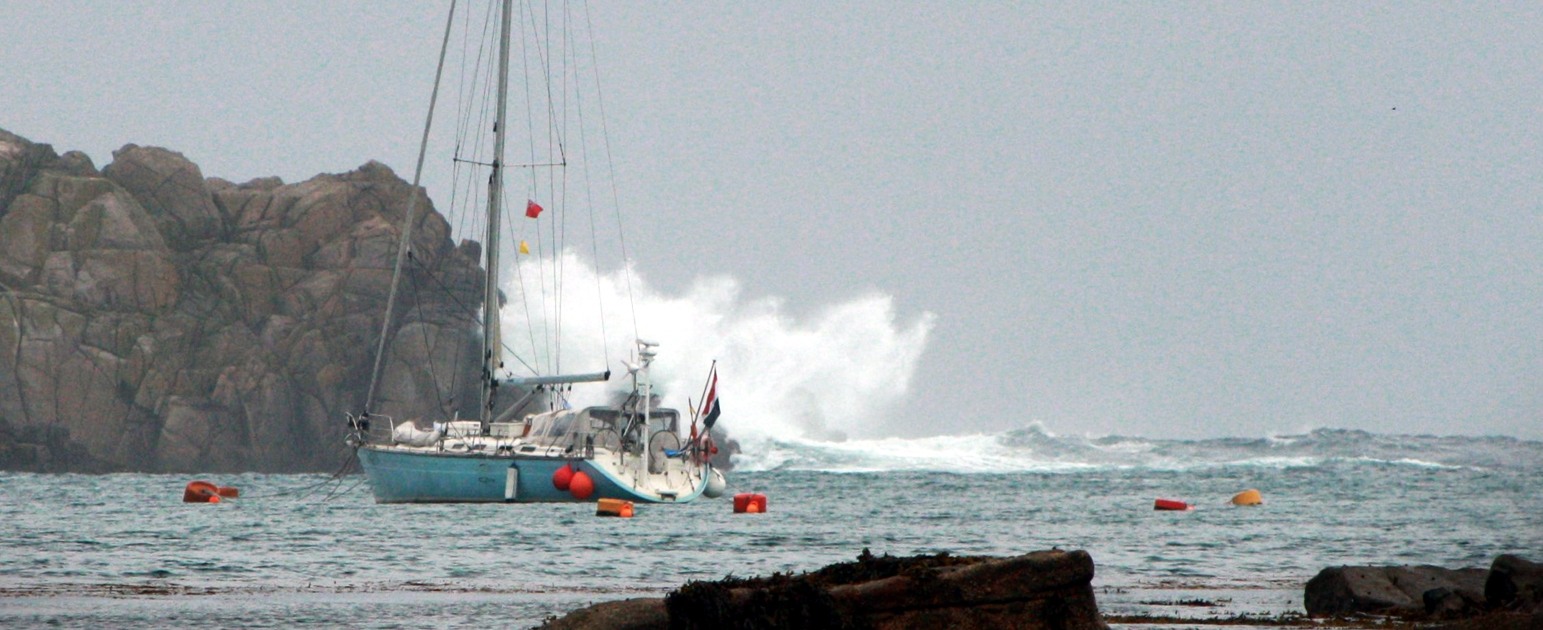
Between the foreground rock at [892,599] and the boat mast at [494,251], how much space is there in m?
43.5

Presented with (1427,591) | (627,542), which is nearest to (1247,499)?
(627,542)

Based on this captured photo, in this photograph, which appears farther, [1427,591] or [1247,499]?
[1247,499]

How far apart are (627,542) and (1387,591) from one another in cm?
1797

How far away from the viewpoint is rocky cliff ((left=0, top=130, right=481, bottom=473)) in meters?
107

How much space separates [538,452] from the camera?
2005 inches

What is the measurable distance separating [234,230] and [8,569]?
102m

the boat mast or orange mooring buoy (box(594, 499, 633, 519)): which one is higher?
the boat mast

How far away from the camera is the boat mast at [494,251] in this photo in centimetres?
5694

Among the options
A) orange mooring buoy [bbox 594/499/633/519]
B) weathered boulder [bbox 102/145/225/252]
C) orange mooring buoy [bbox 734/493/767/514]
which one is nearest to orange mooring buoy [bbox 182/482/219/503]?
orange mooring buoy [bbox 594/499/633/519]

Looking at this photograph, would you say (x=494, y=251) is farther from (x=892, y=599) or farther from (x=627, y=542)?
(x=892, y=599)

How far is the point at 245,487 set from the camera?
77562 millimetres

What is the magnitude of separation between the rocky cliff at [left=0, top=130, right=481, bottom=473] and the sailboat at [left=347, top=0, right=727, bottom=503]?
51.7 metres

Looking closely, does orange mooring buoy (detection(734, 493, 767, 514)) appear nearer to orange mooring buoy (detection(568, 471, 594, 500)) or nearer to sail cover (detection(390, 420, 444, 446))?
orange mooring buoy (detection(568, 471, 594, 500))

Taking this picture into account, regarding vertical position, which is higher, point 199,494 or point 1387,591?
point 199,494
